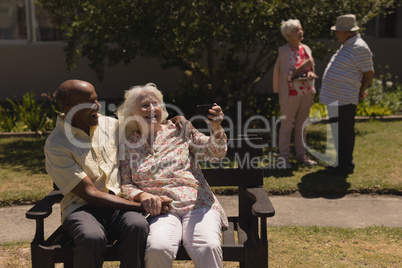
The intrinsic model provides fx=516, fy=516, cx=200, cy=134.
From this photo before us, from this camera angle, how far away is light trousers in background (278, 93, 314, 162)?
6516 millimetres

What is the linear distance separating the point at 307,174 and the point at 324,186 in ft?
1.65

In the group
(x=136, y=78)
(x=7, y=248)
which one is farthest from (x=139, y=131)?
(x=136, y=78)

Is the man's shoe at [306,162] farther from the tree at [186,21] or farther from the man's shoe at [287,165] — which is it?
the tree at [186,21]

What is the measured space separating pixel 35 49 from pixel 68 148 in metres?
8.96

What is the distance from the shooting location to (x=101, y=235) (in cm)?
301

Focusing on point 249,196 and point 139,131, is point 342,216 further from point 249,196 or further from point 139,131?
point 139,131

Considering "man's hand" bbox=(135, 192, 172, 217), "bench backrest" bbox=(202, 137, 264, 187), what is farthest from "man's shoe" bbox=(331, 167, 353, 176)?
"man's hand" bbox=(135, 192, 172, 217)

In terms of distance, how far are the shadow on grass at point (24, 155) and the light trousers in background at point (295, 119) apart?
122 inches

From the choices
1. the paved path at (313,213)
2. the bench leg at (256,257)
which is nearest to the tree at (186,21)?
the paved path at (313,213)

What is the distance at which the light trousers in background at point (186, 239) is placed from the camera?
3.01 meters

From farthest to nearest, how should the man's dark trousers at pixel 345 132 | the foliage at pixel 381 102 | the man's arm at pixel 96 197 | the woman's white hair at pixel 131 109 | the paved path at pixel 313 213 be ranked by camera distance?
the foliage at pixel 381 102, the man's dark trousers at pixel 345 132, the paved path at pixel 313 213, the woman's white hair at pixel 131 109, the man's arm at pixel 96 197

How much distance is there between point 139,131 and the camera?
3.63 meters

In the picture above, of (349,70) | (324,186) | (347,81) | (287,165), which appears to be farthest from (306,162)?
(349,70)

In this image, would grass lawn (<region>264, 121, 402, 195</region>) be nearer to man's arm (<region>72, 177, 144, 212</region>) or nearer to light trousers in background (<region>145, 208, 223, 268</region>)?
light trousers in background (<region>145, 208, 223, 268</region>)
